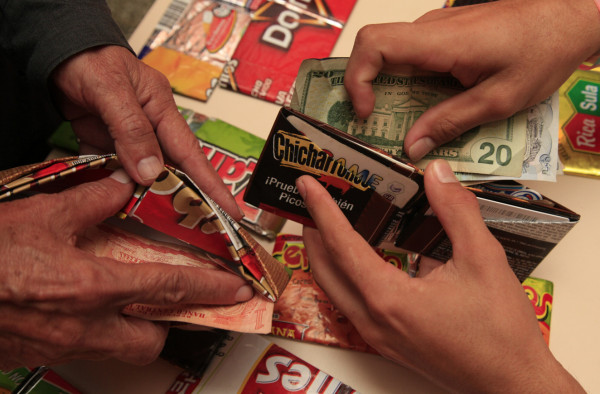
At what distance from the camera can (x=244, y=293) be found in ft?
1.79

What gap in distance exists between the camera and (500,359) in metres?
0.45

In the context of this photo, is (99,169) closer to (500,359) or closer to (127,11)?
(500,359)

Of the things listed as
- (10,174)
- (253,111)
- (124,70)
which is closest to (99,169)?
(10,174)

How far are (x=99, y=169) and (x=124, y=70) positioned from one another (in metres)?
0.20

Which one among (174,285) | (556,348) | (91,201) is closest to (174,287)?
(174,285)

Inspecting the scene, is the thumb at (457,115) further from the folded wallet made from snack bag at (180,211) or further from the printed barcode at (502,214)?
the folded wallet made from snack bag at (180,211)

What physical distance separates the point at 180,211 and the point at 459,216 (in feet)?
1.11

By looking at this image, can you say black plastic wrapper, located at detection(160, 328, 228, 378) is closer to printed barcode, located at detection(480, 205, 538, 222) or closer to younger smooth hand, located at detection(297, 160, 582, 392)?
younger smooth hand, located at detection(297, 160, 582, 392)

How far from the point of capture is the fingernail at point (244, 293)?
0.54 meters

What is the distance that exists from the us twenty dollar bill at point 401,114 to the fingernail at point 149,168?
234 millimetres

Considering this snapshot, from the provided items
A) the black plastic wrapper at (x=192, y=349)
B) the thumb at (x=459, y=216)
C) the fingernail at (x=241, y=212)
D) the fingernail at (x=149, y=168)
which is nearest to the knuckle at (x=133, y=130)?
the fingernail at (x=149, y=168)

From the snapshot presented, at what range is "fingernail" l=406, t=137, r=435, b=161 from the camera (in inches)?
24.1

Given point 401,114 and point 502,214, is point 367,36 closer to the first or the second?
point 401,114

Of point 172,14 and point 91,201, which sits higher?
point 172,14
